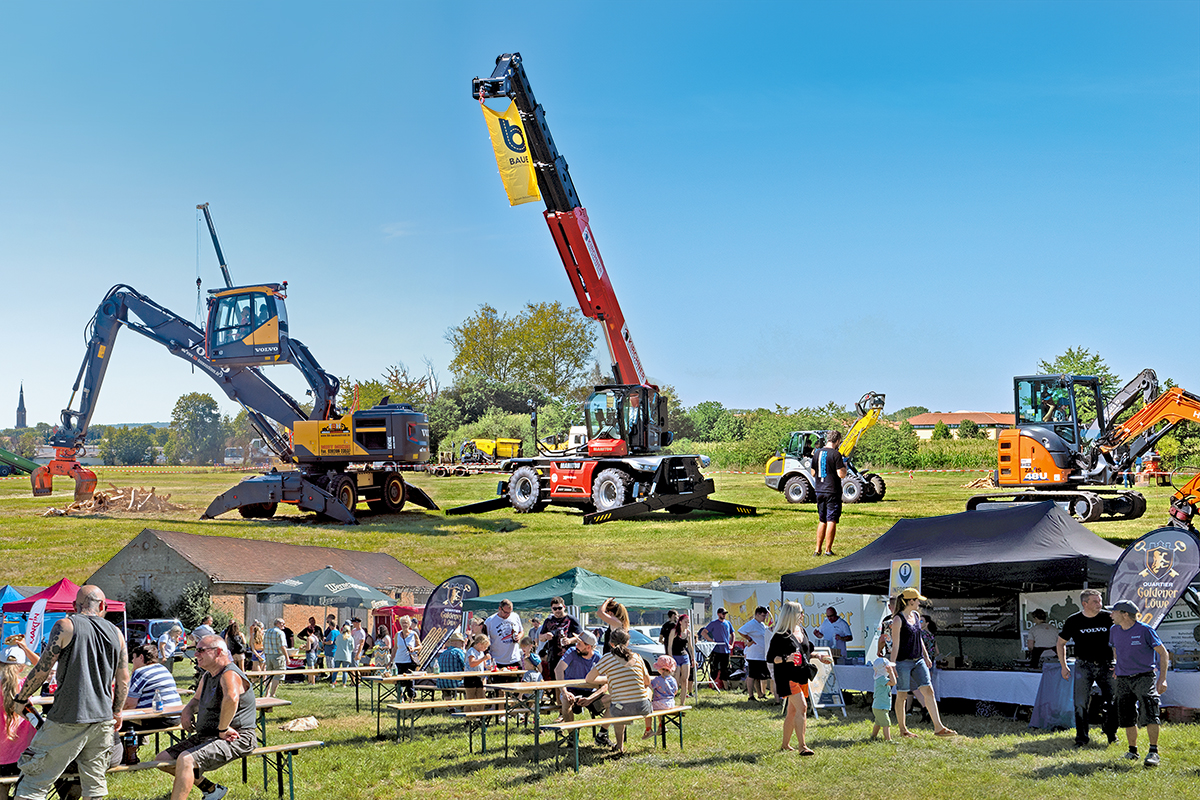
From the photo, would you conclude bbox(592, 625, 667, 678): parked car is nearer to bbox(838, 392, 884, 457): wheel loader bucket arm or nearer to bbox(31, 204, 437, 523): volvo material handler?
bbox(31, 204, 437, 523): volvo material handler

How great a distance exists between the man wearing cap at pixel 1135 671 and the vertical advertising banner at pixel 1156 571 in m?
1.35

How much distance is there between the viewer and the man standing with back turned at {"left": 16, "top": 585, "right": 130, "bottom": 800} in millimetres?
5352

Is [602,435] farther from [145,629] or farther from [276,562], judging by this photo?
[145,629]

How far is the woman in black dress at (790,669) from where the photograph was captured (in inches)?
313

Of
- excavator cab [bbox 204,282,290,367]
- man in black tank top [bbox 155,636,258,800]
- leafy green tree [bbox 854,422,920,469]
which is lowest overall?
man in black tank top [bbox 155,636,258,800]

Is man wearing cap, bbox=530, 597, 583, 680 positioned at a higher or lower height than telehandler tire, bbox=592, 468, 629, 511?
lower

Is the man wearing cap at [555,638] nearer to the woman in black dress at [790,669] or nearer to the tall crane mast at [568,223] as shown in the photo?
the woman in black dress at [790,669]

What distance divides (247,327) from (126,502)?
15.1ft

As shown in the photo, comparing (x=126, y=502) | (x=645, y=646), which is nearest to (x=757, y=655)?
(x=645, y=646)

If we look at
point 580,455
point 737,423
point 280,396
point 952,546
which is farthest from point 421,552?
point 737,423

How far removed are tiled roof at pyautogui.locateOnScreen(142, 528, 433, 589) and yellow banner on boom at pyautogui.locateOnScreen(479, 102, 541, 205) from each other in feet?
24.1

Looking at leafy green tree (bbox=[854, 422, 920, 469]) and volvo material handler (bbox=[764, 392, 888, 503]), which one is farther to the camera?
leafy green tree (bbox=[854, 422, 920, 469])

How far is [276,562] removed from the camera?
749 inches

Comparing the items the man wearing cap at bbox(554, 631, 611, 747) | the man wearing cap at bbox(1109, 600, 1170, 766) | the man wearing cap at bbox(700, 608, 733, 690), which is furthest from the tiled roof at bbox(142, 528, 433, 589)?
the man wearing cap at bbox(1109, 600, 1170, 766)
